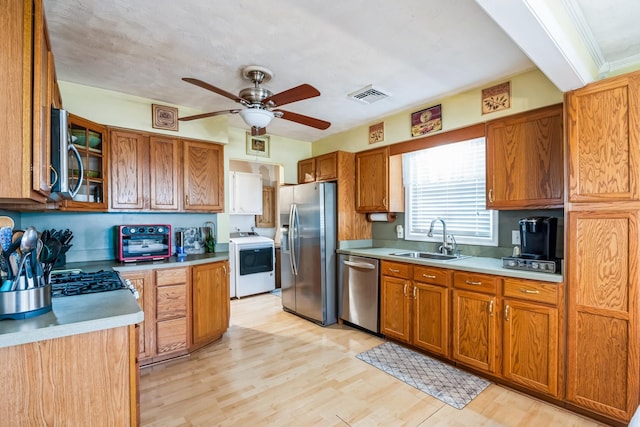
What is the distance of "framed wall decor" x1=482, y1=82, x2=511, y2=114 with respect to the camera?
259 centimetres

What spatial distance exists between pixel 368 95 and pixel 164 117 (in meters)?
2.14

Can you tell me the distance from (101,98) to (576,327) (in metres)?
4.31

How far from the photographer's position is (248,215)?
5.74m

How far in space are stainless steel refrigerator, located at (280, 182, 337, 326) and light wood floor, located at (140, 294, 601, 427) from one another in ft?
2.18

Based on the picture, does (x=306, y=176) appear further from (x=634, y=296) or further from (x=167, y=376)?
(x=634, y=296)

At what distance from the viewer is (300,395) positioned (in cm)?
227

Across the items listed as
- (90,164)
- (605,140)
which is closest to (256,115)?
(90,164)

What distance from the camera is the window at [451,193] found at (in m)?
3.01

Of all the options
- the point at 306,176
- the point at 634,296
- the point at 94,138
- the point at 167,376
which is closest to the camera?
the point at 634,296

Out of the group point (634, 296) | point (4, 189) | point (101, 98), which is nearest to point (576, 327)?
point (634, 296)

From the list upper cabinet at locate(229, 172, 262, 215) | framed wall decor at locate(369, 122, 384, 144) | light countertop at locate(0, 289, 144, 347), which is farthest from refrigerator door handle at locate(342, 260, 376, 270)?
upper cabinet at locate(229, 172, 262, 215)

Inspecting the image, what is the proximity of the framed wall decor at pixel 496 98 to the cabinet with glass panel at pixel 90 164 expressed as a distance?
3536mm

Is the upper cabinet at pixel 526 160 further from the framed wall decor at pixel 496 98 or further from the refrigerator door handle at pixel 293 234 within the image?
the refrigerator door handle at pixel 293 234

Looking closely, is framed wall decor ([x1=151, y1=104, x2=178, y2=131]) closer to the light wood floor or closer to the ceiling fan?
the ceiling fan
